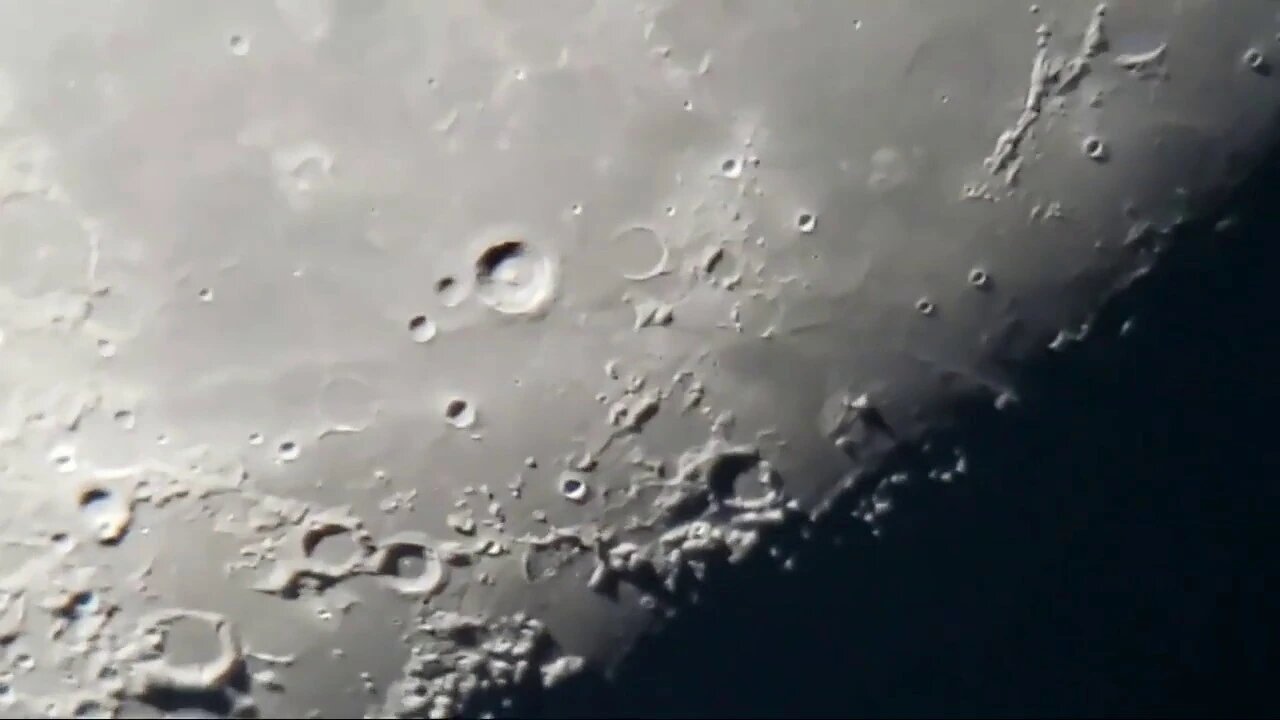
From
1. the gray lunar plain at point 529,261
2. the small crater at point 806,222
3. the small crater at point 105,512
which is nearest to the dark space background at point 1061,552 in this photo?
the gray lunar plain at point 529,261

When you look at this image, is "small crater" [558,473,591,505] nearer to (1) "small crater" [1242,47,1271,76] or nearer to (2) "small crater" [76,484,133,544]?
(2) "small crater" [76,484,133,544]

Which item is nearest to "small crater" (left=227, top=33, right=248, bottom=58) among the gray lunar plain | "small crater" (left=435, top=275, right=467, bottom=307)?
the gray lunar plain

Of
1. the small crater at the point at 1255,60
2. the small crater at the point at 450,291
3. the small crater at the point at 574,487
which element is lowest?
the small crater at the point at 574,487

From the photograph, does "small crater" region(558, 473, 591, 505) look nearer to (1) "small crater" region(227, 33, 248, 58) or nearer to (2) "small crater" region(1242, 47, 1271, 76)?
(1) "small crater" region(227, 33, 248, 58)

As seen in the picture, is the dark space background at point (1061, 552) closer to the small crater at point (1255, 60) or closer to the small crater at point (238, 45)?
the small crater at point (1255, 60)

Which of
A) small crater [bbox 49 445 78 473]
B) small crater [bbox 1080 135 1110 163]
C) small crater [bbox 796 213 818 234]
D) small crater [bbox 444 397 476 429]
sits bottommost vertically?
small crater [bbox 444 397 476 429]

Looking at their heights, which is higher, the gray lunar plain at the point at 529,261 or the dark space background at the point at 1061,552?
the gray lunar plain at the point at 529,261

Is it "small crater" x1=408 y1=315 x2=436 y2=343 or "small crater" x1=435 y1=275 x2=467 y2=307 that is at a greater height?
"small crater" x1=435 y1=275 x2=467 y2=307

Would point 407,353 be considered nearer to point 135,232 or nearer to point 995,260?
point 135,232
